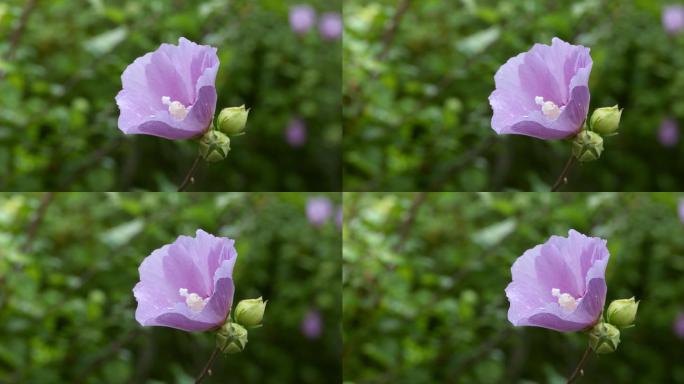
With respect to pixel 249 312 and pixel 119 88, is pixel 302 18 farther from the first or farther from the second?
pixel 249 312

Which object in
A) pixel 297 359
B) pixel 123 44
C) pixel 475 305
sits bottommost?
pixel 297 359

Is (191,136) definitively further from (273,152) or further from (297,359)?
(297,359)

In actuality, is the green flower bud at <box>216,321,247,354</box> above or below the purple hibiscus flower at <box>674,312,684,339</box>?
above

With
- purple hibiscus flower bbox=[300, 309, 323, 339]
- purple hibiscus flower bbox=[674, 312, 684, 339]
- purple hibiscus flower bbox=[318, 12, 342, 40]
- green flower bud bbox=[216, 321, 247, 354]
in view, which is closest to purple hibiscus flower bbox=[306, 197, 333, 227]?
purple hibiscus flower bbox=[300, 309, 323, 339]

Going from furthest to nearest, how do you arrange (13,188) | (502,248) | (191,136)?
(502,248)
(13,188)
(191,136)

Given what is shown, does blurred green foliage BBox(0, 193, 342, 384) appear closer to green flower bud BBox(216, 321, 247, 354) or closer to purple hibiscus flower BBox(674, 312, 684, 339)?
green flower bud BBox(216, 321, 247, 354)

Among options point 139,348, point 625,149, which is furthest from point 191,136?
point 625,149
